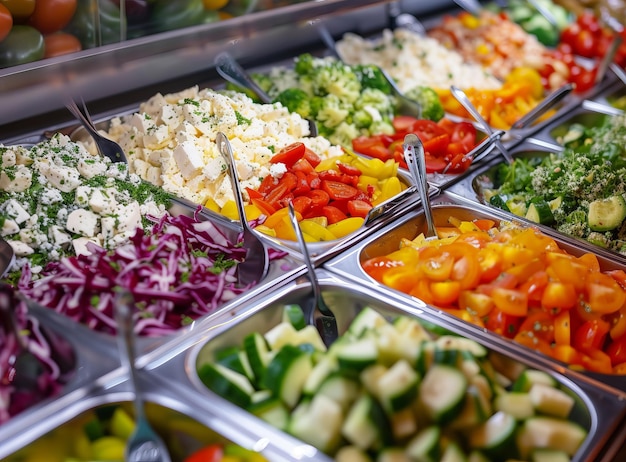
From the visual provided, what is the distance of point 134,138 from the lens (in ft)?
8.77

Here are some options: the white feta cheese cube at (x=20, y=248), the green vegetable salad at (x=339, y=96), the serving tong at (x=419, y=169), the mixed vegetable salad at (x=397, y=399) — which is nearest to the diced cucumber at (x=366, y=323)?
the mixed vegetable salad at (x=397, y=399)

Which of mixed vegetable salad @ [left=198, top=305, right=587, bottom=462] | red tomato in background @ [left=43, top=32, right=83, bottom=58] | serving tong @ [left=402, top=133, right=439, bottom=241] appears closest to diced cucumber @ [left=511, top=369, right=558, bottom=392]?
mixed vegetable salad @ [left=198, top=305, right=587, bottom=462]

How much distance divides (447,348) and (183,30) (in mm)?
1711

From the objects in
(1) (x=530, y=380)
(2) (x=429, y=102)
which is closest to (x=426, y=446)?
(1) (x=530, y=380)

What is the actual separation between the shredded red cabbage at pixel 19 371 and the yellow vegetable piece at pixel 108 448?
0.58 ft

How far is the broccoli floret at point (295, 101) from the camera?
10.4 ft

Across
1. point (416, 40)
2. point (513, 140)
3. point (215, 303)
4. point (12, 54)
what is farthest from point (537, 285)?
point (416, 40)

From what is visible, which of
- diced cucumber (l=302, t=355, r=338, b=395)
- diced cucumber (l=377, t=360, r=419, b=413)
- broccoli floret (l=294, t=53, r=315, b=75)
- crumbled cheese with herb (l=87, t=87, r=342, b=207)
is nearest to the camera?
diced cucumber (l=377, t=360, r=419, b=413)

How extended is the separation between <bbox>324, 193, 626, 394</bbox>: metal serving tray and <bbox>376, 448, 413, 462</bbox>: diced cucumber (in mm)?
→ 532

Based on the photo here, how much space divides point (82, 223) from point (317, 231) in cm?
77

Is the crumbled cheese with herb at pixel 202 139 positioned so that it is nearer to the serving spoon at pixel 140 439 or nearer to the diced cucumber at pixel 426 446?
the serving spoon at pixel 140 439

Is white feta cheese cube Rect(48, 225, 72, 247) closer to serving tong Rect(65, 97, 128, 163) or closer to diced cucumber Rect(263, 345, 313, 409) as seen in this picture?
serving tong Rect(65, 97, 128, 163)

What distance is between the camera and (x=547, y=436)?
1.49 m

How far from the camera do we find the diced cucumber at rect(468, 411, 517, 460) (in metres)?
1.46
